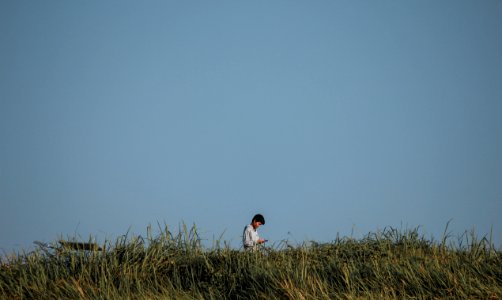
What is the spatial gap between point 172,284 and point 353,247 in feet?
13.1

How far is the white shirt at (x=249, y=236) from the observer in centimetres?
1207

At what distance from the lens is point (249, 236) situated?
12.2 metres

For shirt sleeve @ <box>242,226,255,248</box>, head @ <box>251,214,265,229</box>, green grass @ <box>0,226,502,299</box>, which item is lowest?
green grass @ <box>0,226,502,299</box>

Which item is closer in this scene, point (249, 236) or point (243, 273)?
point (243, 273)

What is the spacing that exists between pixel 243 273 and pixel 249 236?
2.14 metres

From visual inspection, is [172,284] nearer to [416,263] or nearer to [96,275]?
[96,275]

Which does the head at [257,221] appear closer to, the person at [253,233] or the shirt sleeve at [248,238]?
the person at [253,233]

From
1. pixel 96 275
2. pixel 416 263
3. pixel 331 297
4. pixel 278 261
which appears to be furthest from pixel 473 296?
pixel 96 275

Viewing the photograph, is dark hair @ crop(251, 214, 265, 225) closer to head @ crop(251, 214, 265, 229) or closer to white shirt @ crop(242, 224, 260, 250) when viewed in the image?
head @ crop(251, 214, 265, 229)

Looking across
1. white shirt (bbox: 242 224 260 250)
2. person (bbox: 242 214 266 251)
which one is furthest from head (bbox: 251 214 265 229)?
white shirt (bbox: 242 224 260 250)

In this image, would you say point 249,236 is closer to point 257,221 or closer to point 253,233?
point 253,233

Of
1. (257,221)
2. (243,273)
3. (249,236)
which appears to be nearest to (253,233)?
(249,236)

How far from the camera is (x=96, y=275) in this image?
9734 millimetres

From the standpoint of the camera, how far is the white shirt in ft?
39.6
